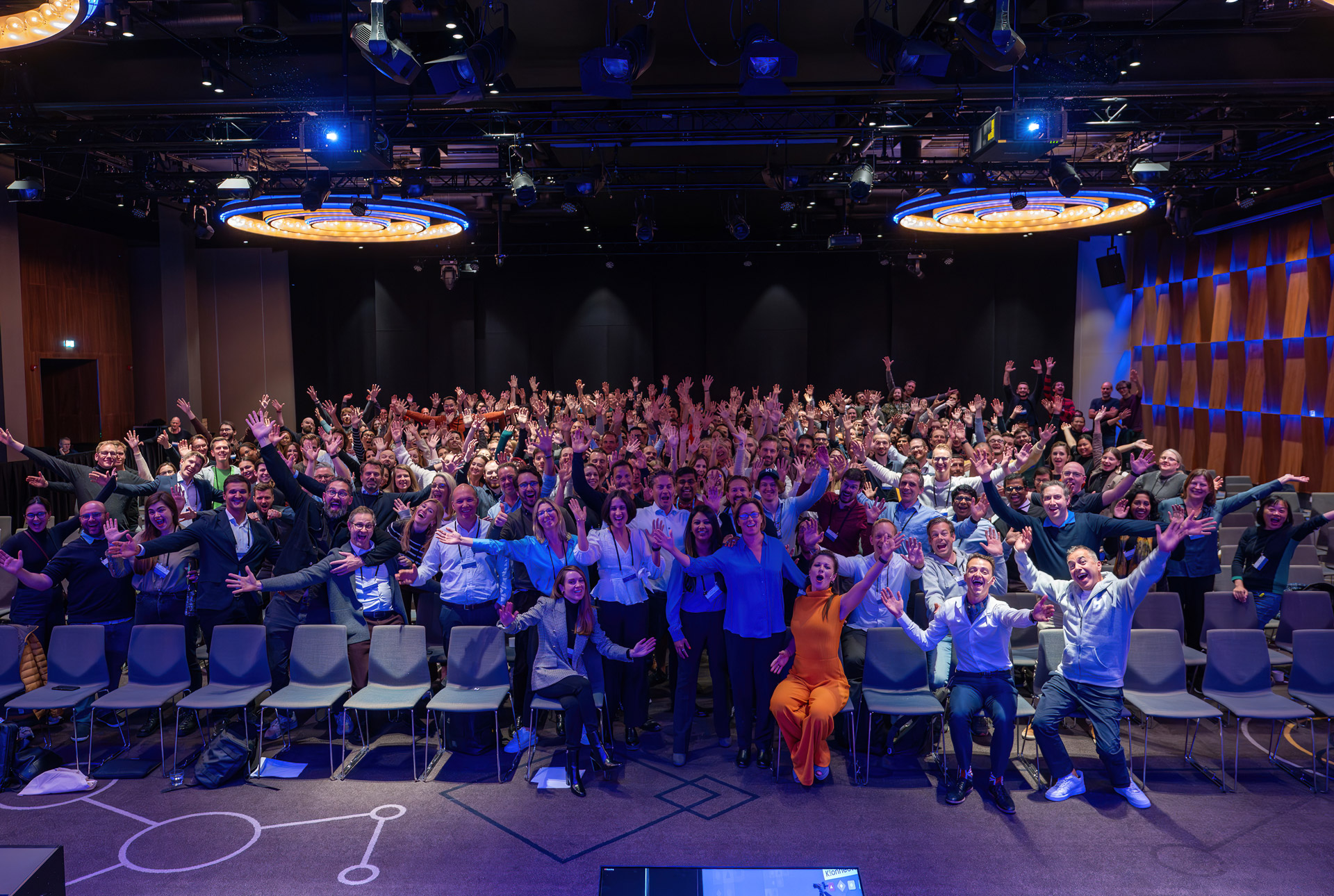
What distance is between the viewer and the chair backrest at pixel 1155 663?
4953 mm

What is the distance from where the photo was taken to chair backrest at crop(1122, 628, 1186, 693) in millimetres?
4953

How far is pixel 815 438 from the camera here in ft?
27.7

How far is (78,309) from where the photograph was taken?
15.2 m

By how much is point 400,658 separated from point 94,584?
2.21m

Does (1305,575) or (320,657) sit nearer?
(320,657)

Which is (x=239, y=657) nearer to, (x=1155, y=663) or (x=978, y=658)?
(x=978, y=658)

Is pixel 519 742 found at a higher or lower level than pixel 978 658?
lower

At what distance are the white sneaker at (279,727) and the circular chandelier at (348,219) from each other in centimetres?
591

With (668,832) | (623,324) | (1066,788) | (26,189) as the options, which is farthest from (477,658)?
(623,324)

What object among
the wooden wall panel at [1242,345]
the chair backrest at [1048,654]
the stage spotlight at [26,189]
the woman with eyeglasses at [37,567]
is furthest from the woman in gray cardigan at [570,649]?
the wooden wall panel at [1242,345]

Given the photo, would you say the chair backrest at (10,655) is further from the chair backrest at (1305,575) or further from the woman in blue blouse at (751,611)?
the chair backrest at (1305,575)

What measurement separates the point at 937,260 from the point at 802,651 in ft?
47.6

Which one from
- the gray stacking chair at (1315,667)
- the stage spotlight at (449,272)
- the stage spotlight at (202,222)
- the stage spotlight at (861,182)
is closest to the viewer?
the gray stacking chair at (1315,667)

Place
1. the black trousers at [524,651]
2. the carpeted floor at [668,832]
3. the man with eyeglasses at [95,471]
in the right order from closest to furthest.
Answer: the carpeted floor at [668,832]
the black trousers at [524,651]
the man with eyeglasses at [95,471]
